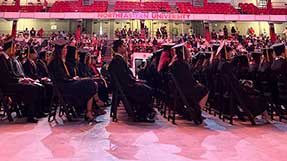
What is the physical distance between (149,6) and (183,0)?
13.1 feet

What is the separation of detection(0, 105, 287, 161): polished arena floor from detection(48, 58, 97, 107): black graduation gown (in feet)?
1.57

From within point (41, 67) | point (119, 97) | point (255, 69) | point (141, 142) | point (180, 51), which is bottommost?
point (141, 142)

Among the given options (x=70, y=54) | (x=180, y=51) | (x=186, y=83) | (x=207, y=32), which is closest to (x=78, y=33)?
(x=207, y=32)

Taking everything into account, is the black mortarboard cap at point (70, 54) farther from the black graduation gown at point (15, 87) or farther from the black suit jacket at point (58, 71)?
the black graduation gown at point (15, 87)

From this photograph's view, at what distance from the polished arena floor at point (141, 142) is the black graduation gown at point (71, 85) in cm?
48

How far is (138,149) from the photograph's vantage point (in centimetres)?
379

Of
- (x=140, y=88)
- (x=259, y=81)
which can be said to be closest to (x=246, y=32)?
(x=259, y=81)

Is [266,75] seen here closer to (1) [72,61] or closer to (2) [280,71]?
(2) [280,71]

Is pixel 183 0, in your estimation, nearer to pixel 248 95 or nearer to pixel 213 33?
pixel 213 33

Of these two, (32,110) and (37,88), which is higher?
(37,88)

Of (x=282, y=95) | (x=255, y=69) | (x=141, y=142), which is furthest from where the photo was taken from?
(x=255, y=69)

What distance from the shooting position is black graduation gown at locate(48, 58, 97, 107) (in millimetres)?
5676

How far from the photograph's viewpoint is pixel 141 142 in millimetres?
4172

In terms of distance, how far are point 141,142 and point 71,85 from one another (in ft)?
6.92
